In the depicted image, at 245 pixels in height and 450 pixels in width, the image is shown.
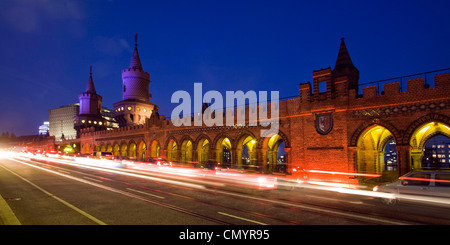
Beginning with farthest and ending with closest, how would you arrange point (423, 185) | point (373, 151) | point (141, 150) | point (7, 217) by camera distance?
point (141, 150) < point (373, 151) < point (423, 185) < point (7, 217)

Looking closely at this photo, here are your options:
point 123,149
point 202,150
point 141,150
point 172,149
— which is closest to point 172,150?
point 172,149

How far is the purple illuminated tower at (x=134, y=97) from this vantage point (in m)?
61.9

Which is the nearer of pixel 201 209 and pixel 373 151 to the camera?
pixel 201 209

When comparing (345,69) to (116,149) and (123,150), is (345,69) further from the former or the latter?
(116,149)

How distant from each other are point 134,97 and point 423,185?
60712 millimetres

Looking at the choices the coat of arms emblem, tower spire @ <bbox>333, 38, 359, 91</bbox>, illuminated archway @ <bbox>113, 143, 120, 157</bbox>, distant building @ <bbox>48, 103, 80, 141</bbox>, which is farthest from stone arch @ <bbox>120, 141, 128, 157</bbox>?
distant building @ <bbox>48, 103, 80, 141</bbox>

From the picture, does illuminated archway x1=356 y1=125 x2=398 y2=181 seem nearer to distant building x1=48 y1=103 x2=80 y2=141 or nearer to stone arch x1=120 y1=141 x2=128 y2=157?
stone arch x1=120 y1=141 x2=128 y2=157

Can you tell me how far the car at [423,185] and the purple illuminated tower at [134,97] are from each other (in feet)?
191

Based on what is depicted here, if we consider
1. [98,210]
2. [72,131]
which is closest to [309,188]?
[98,210]

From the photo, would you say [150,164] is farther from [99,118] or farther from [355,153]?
[99,118]

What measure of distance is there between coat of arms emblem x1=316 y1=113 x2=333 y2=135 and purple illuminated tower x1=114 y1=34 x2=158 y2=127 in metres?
49.9

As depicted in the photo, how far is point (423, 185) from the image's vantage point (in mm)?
10602
